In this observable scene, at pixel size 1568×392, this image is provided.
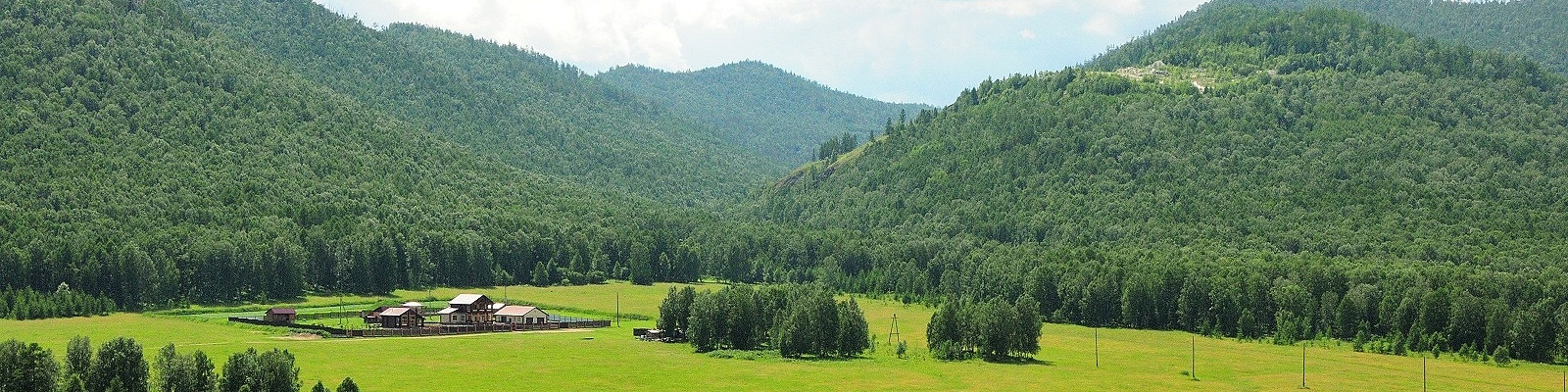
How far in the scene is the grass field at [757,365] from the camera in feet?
363

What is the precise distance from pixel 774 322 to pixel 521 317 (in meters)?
32.7

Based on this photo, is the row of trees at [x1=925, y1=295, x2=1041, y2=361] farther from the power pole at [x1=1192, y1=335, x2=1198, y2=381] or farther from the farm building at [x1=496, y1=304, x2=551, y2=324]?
the farm building at [x1=496, y1=304, x2=551, y2=324]

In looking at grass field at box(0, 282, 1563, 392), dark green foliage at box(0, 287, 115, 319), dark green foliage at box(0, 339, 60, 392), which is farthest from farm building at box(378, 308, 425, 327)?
dark green foliage at box(0, 339, 60, 392)

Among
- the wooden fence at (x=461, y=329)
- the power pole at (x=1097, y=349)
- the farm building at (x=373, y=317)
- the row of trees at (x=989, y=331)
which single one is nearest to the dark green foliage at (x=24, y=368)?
the wooden fence at (x=461, y=329)

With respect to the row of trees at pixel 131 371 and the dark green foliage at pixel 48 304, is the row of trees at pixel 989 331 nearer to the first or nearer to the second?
the row of trees at pixel 131 371

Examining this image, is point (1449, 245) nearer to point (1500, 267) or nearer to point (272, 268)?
point (1500, 267)

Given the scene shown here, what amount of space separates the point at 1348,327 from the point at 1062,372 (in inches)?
1718

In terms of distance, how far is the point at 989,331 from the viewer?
13062 centimetres

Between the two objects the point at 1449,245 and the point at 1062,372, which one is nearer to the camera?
the point at 1062,372

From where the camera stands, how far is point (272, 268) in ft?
593

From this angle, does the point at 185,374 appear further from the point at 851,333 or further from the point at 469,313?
the point at 469,313

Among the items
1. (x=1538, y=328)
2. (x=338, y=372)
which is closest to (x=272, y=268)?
(x=338, y=372)

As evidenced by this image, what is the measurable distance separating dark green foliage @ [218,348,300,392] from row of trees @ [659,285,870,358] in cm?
4781

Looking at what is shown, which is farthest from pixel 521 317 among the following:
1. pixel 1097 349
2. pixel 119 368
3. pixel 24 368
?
pixel 24 368
